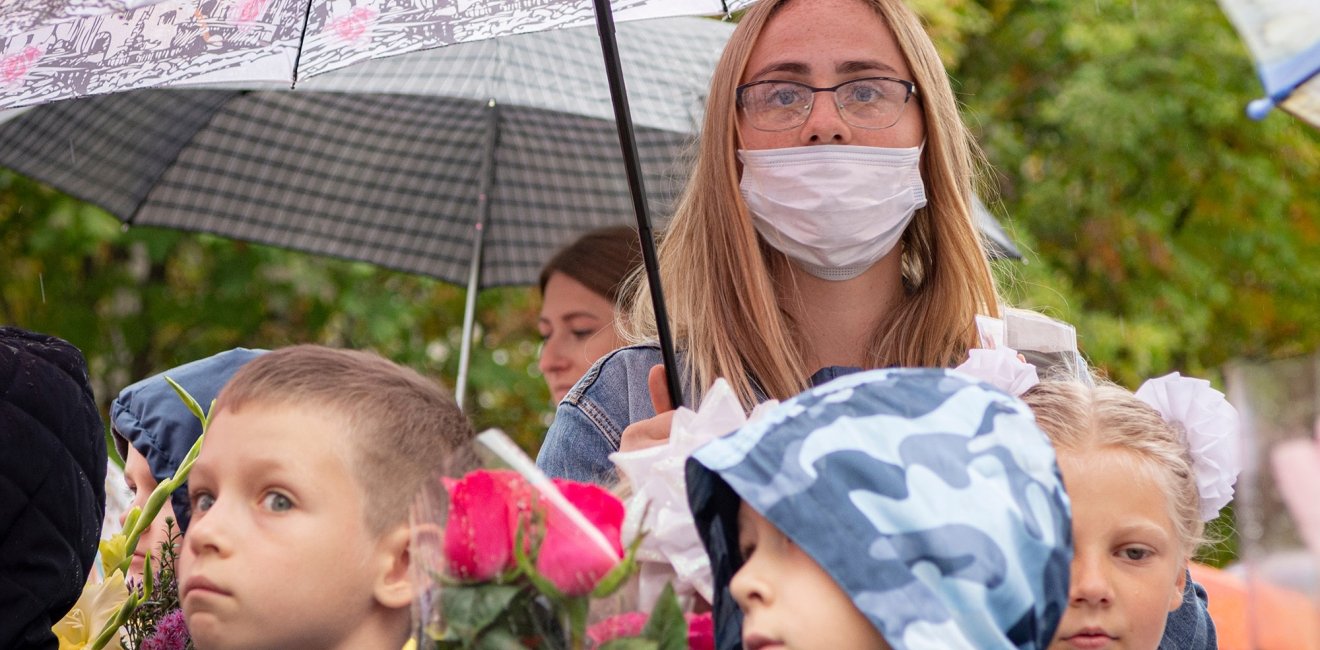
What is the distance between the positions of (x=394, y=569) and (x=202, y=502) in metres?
0.29

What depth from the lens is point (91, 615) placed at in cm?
262

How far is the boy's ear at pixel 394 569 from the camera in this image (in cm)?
213

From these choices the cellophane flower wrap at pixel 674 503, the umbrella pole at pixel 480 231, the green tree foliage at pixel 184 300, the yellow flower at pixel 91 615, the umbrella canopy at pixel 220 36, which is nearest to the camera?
the cellophane flower wrap at pixel 674 503

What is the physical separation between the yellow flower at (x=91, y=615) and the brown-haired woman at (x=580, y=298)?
2219mm

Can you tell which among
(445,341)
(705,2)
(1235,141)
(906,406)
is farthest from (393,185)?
(1235,141)

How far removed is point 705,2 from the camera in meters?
3.35

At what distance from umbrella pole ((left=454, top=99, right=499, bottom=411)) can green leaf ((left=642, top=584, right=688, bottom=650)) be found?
3.45 m

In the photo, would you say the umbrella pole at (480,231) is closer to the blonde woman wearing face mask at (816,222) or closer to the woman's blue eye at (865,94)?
the blonde woman wearing face mask at (816,222)

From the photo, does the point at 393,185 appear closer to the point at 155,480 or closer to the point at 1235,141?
the point at 155,480

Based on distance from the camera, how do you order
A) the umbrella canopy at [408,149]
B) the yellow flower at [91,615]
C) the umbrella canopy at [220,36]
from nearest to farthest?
the yellow flower at [91,615] → the umbrella canopy at [220,36] → the umbrella canopy at [408,149]

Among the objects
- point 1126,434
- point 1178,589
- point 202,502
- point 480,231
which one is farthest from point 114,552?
point 480,231

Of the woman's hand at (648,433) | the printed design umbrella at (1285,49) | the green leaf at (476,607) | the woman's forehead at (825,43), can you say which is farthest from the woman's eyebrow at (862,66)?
the green leaf at (476,607)

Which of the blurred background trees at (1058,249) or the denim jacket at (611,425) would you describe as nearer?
the denim jacket at (611,425)

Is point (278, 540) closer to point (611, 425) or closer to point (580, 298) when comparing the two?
point (611, 425)
